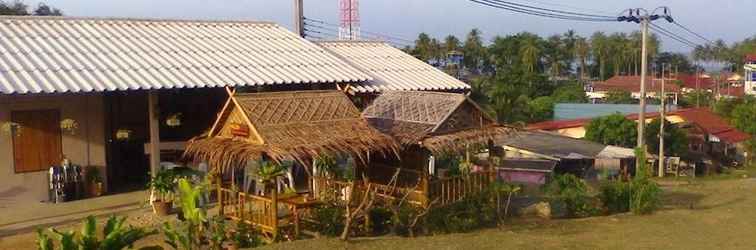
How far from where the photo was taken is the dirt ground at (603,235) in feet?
33.8

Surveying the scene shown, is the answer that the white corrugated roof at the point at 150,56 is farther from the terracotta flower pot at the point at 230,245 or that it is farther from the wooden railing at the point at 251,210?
the terracotta flower pot at the point at 230,245

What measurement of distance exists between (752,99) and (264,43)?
40841 millimetres

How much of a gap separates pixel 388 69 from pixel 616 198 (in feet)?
20.7

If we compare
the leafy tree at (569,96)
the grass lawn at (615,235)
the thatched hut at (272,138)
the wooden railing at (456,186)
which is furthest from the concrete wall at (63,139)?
the leafy tree at (569,96)

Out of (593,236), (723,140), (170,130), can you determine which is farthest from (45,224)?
(723,140)

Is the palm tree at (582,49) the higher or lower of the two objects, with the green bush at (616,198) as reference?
higher

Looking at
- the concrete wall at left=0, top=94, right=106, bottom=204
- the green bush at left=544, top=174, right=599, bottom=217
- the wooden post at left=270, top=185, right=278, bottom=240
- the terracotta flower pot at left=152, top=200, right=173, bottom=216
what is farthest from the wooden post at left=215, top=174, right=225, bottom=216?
the green bush at left=544, top=174, right=599, bottom=217

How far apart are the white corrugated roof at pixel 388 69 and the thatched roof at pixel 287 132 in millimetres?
4158

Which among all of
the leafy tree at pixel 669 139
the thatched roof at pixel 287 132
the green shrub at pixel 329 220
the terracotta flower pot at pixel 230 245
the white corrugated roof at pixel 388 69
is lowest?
the leafy tree at pixel 669 139

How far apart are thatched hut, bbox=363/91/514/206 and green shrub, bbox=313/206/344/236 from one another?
4.54 ft

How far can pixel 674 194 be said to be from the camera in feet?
61.3

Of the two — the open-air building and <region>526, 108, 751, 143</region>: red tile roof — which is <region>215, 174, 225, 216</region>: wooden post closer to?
the open-air building

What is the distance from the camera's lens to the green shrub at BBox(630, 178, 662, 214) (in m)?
14.2

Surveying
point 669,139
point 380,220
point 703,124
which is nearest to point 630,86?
point 703,124
